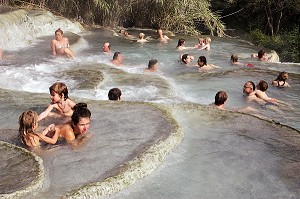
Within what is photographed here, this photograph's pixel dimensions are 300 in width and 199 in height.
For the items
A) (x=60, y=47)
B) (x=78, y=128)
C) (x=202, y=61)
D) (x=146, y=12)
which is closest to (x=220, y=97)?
(x=78, y=128)

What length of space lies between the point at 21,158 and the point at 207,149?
102 inches

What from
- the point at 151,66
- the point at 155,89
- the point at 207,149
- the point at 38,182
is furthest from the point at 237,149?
the point at 151,66

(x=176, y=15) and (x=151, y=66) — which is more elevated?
(x=176, y=15)

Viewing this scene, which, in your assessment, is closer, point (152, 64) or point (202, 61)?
point (152, 64)

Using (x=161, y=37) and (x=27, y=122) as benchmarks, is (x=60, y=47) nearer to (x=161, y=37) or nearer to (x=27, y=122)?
(x=161, y=37)

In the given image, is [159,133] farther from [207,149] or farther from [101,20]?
[101,20]

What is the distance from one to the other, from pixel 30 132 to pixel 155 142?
1.72 m

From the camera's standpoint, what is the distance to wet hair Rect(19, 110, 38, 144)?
5.43 m

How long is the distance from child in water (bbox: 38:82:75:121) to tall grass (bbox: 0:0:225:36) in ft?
43.6

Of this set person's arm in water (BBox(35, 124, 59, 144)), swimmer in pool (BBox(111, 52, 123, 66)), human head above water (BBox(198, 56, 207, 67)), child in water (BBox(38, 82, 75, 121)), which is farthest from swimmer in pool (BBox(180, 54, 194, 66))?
person's arm in water (BBox(35, 124, 59, 144))

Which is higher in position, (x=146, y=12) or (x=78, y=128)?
(x=146, y=12)

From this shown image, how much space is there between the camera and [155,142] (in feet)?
19.1

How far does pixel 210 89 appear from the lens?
34.6 feet

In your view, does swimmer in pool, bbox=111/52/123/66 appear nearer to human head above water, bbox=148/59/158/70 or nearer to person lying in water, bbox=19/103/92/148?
human head above water, bbox=148/59/158/70
